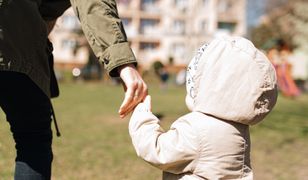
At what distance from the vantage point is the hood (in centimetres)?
207

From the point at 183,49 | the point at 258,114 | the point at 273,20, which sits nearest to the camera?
the point at 258,114

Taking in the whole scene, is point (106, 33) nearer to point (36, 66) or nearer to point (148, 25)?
point (36, 66)

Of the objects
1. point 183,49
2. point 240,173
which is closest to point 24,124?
point 240,173

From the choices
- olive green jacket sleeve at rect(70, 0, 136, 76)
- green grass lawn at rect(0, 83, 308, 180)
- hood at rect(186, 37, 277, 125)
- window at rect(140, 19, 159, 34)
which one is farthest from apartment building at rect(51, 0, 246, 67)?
olive green jacket sleeve at rect(70, 0, 136, 76)

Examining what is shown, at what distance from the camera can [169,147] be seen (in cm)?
205

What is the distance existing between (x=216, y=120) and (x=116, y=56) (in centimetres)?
46

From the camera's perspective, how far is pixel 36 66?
6.74ft

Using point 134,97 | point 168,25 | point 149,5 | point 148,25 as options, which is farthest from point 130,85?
point 168,25

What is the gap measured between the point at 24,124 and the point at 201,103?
0.69m

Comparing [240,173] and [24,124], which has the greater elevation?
[24,124]

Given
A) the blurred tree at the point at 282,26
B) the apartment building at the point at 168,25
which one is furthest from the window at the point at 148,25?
the blurred tree at the point at 282,26

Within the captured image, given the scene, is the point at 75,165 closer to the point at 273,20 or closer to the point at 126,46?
the point at 126,46

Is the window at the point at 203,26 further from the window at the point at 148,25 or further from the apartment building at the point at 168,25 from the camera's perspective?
the window at the point at 148,25

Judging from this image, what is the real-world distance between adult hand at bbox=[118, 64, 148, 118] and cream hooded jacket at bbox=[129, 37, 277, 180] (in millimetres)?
110
